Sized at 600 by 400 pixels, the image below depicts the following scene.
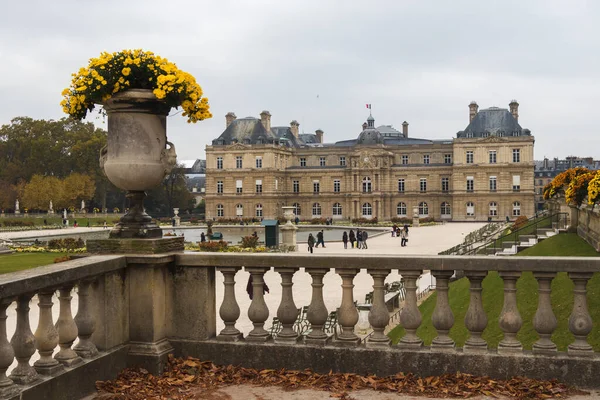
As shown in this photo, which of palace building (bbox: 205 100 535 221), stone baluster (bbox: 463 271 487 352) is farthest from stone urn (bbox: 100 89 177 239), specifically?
palace building (bbox: 205 100 535 221)

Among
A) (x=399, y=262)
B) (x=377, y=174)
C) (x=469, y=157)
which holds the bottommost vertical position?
(x=399, y=262)

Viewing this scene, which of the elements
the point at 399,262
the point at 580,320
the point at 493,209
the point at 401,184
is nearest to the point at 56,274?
the point at 399,262

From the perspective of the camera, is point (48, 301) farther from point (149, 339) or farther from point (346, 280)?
point (346, 280)

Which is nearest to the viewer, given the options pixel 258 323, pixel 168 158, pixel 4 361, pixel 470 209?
pixel 4 361

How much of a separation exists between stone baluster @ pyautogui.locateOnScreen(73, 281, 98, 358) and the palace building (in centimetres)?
7062

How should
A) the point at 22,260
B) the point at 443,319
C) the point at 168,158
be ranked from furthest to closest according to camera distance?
the point at 22,260
the point at 168,158
the point at 443,319

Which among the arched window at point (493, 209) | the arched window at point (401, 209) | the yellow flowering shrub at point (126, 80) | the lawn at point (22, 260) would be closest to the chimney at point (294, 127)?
the arched window at point (401, 209)

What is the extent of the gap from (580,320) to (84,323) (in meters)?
3.84

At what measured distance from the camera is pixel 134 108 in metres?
5.62

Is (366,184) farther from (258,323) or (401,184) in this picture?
(258,323)

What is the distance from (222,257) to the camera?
18.1 ft

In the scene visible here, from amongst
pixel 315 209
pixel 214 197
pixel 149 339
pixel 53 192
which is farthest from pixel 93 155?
pixel 149 339

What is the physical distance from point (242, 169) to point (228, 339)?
80080mm

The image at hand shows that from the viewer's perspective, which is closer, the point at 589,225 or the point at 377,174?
the point at 589,225
